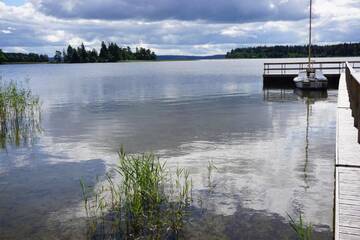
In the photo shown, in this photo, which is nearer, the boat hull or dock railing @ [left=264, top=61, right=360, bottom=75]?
the boat hull

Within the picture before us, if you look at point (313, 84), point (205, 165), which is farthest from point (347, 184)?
point (313, 84)

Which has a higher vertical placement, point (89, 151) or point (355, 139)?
point (355, 139)

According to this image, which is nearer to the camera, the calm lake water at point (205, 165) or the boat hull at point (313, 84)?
the calm lake water at point (205, 165)

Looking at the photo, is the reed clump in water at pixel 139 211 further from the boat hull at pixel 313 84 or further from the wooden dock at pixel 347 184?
the boat hull at pixel 313 84

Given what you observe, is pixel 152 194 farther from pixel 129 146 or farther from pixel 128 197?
pixel 129 146

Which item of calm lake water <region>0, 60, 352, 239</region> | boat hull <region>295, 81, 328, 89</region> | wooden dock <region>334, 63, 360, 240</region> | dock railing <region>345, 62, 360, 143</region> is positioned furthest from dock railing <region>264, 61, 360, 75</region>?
wooden dock <region>334, 63, 360, 240</region>

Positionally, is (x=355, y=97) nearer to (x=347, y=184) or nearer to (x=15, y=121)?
(x=347, y=184)

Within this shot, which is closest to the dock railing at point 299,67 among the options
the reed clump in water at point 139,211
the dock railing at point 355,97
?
the dock railing at point 355,97

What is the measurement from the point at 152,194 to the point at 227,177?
338 cm

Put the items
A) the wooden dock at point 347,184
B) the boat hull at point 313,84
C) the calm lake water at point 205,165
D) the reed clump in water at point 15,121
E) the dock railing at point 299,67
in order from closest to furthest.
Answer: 1. the wooden dock at point 347,184
2. the calm lake water at point 205,165
3. the reed clump in water at point 15,121
4. the boat hull at point 313,84
5. the dock railing at point 299,67

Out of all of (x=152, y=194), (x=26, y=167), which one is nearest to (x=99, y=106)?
(x=26, y=167)

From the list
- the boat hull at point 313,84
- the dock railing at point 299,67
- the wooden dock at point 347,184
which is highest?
the dock railing at point 299,67

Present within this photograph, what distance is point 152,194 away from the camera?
8391 millimetres

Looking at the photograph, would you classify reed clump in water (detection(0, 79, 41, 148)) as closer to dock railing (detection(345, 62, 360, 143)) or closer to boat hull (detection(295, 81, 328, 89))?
dock railing (detection(345, 62, 360, 143))
